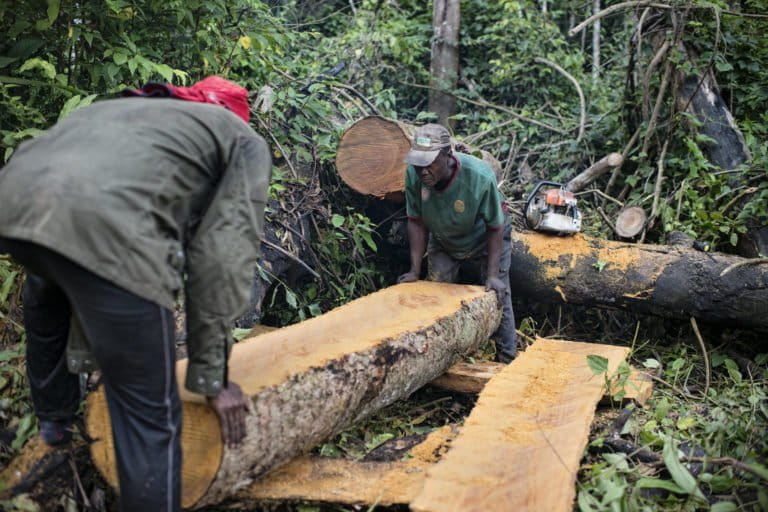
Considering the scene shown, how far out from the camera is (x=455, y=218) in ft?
15.0

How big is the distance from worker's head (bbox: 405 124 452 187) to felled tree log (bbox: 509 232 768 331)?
126 centimetres

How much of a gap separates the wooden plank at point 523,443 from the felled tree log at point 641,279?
3.14 ft

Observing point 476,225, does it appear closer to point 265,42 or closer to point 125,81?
point 265,42

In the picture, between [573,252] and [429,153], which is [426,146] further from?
[573,252]

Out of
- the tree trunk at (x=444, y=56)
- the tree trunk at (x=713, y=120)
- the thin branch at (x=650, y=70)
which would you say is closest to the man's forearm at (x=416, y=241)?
the tree trunk at (x=713, y=120)

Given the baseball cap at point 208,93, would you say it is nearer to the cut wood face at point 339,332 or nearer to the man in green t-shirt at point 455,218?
the cut wood face at point 339,332

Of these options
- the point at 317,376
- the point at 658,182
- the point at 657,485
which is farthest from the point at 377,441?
the point at 658,182

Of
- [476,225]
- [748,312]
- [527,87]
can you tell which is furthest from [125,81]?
[527,87]

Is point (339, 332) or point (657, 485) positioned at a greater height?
point (339, 332)

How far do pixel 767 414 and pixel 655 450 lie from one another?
565 millimetres

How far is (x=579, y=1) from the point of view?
36.8ft

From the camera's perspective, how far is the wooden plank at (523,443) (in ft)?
7.96

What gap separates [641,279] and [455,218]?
1.48m

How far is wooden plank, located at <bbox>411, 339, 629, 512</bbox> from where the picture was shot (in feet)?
7.96
